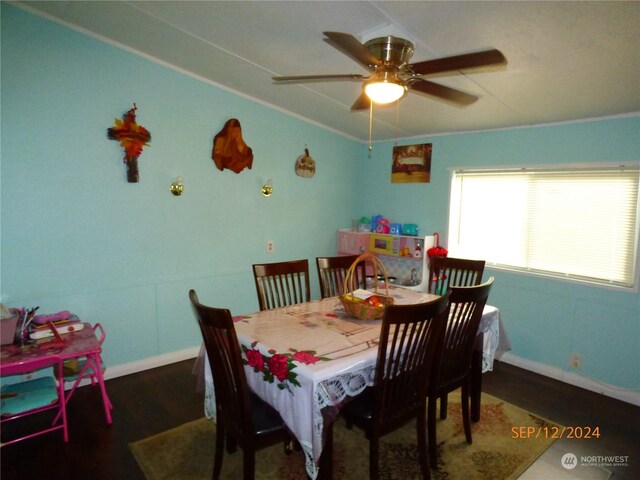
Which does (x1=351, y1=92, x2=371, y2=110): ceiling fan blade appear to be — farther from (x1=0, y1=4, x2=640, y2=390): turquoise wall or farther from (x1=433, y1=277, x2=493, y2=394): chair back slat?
(x1=0, y1=4, x2=640, y2=390): turquoise wall

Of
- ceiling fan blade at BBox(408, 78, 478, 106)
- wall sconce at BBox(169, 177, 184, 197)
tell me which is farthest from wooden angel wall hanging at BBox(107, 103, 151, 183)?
ceiling fan blade at BBox(408, 78, 478, 106)

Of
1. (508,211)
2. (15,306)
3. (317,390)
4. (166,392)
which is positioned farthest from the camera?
(508,211)

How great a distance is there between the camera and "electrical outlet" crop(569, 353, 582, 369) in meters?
2.94

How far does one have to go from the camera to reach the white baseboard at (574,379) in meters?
2.71

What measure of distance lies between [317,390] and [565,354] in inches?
102

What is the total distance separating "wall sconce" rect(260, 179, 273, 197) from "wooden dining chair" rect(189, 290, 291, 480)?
7.24 feet

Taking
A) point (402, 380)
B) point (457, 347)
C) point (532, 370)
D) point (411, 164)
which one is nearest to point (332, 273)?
point (457, 347)

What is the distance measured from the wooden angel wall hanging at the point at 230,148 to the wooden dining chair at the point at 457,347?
7.84 feet

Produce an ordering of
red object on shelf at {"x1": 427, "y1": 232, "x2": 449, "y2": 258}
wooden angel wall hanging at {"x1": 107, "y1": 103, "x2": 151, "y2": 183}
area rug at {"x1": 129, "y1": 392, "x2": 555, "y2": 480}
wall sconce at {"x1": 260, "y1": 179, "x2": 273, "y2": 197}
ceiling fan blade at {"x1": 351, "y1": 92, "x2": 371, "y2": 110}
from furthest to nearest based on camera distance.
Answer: wall sconce at {"x1": 260, "y1": 179, "x2": 273, "y2": 197}
red object on shelf at {"x1": 427, "y1": 232, "x2": 449, "y2": 258}
wooden angel wall hanging at {"x1": 107, "y1": 103, "x2": 151, "y2": 183}
ceiling fan blade at {"x1": 351, "y1": 92, "x2": 371, "y2": 110}
area rug at {"x1": 129, "y1": 392, "x2": 555, "y2": 480}

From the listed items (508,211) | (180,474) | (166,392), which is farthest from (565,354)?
(166,392)

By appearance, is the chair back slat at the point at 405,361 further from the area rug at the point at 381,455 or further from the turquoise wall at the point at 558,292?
the turquoise wall at the point at 558,292

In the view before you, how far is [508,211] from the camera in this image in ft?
11.1

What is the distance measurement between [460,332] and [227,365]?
1.24 metres

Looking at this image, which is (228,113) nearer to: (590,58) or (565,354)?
(590,58)
